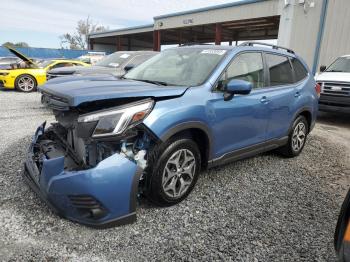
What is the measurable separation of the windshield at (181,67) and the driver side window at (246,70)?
6.9 inches

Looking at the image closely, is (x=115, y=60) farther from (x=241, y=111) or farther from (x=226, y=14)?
(x=226, y=14)

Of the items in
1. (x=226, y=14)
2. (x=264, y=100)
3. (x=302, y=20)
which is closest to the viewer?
(x=264, y=100)

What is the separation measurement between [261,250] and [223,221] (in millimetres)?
498

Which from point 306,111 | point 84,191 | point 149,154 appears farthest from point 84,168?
point 306,111

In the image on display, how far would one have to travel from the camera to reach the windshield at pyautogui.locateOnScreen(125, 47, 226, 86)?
3.50 metres

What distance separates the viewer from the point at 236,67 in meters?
3.72

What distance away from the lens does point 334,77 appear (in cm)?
850

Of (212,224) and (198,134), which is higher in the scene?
(198,134)

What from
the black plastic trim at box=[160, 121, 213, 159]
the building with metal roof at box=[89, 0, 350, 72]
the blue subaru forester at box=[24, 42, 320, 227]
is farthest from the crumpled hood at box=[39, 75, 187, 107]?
the building with metal roof at box=[89, 0, 350, 72]

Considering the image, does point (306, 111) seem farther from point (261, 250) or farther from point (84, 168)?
point (84, 168)

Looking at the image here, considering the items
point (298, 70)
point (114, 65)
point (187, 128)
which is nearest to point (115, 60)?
point (114, 65)

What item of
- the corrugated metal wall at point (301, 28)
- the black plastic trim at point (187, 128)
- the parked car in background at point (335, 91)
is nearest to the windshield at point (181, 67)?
the black plastic trim at point (187, 128)

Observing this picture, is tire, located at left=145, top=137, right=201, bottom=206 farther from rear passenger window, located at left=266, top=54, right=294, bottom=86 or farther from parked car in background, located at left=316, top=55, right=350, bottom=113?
parked car in background, located at left=316, top=55, right=350, bottom=113

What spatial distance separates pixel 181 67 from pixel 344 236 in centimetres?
259
